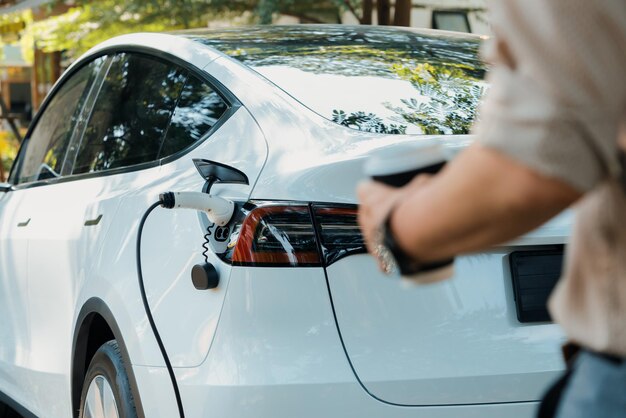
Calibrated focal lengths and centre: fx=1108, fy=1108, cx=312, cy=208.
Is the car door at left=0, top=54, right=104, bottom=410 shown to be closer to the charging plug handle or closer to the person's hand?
the charging plug handle

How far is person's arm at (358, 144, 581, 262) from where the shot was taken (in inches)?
47.9

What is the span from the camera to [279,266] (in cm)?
277

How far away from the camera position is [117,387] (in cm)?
329

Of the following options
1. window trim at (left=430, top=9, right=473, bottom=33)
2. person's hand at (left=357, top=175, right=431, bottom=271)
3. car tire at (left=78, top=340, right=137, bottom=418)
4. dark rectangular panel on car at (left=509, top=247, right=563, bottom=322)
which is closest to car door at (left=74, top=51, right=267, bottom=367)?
car tire at (left=78, top=340, right=137, bottom=418)

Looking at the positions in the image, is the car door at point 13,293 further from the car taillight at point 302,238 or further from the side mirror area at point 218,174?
the car taillight at point 302,238

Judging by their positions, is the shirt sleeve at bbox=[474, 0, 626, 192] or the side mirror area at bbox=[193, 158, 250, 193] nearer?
the shirt sleeve at bbox=[474, 0, 626, 192]

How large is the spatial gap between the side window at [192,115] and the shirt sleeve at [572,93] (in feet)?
7.06

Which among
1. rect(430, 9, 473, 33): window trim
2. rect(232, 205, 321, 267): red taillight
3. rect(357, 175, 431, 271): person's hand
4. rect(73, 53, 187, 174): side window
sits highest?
rect(357, 175, 431, 271): person's hand

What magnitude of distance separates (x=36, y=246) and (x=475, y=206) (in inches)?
126

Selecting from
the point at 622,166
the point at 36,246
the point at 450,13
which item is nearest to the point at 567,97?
the point at 622,166

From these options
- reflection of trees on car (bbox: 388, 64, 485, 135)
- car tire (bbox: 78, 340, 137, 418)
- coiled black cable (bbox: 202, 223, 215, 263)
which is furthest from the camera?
car tire (bbox: 78, 340, 137, 418)

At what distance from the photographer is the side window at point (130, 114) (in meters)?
3.75

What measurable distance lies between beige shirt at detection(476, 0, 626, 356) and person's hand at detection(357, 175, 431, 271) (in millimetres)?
136

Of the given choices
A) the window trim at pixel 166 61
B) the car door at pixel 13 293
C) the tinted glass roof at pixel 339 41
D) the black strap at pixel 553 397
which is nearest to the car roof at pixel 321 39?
the tinted glass roof at pixel 339 41
